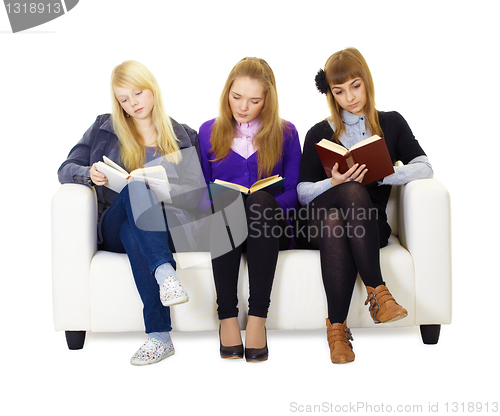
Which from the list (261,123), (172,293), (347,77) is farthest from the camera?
(261,123)

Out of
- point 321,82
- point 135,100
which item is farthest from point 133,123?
point 321,82

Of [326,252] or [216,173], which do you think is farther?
[216,173]

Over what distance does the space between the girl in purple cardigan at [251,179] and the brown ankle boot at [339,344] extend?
0.84ft

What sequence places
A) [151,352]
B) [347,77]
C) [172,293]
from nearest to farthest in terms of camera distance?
[172,293] < [151,352] < [347,77]

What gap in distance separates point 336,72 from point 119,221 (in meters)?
1.13

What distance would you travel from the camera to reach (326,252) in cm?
249

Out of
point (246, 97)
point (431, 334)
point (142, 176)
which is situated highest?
point (246, 97)

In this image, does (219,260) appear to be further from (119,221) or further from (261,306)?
(119,221)

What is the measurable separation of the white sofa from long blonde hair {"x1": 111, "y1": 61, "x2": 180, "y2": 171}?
0.33 meters

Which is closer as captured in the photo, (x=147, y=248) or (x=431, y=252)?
(x=147, y=248)

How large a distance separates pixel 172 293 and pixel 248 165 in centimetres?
77

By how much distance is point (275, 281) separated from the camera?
2.60 metres

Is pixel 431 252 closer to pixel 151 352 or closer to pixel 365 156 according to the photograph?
pixel 365 156

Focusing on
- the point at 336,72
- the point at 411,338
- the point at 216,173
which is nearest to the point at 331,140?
the point at 336,72
